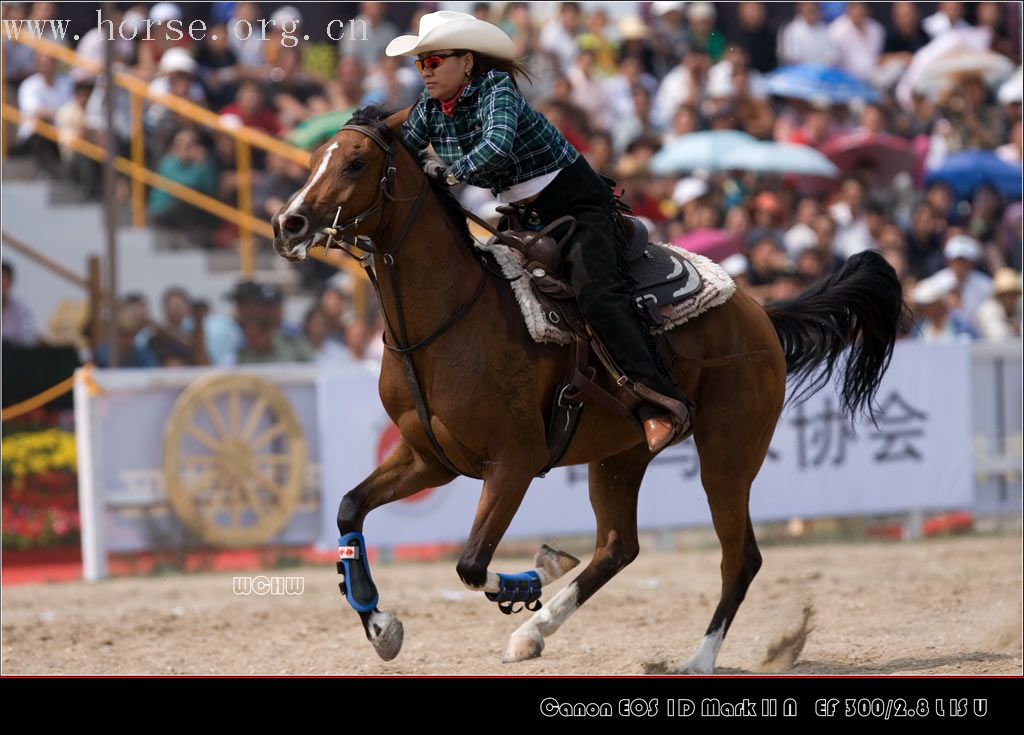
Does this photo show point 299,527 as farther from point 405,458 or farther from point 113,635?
point 405,458

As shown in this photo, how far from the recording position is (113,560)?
36.6 ft

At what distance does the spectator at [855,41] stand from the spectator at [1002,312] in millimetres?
3953

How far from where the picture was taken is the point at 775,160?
575 inches

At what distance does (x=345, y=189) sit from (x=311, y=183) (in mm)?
133

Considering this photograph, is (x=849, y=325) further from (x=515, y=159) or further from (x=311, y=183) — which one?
(x=311, y=183)

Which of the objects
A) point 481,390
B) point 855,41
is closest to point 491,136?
point 481,390

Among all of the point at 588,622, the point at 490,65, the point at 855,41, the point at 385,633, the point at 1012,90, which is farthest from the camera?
the point at 855,41

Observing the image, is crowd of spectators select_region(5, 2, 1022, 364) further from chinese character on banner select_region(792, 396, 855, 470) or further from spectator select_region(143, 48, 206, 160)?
chinese character on banner select_region(792, 396, 855, 470)

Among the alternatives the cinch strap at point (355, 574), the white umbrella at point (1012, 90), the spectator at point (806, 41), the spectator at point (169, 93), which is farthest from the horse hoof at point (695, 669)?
the spectator at point (806, 41)

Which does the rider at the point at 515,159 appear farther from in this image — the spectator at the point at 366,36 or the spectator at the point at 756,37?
the spectator at the point at 756,37

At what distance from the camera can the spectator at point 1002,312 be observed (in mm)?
13484

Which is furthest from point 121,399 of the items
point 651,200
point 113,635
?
point 651,200

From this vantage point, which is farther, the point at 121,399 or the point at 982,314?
the point at 982,314

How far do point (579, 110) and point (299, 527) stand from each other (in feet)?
18.3
